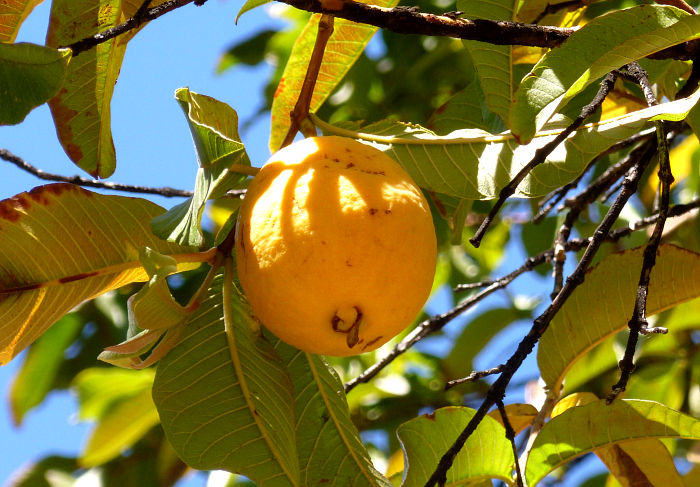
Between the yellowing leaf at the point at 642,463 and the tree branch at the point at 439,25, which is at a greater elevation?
the tree branch at the point at 439,25

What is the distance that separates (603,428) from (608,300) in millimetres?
247

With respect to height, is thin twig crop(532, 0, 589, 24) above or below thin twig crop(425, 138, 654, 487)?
above

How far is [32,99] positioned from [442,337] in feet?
8.03

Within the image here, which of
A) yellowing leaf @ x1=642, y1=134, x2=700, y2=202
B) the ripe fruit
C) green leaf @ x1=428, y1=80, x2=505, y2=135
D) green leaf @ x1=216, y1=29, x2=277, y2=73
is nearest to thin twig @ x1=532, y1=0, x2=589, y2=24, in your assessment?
green leaf @ x1=428, y1=80, x2=505, y2=135

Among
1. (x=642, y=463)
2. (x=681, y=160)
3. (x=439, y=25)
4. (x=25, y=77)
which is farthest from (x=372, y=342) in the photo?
(x=681, y=160)

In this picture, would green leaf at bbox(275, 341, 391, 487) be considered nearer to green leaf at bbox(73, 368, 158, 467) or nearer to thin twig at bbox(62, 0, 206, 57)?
thin twig at bbox(62, 0, 206, 57)

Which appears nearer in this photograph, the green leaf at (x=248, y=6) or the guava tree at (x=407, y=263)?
the guava tree at (x=407, y=263)

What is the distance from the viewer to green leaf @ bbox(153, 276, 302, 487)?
1116 millimetres

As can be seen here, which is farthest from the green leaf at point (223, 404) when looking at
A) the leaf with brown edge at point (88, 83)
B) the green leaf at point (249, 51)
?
the green leaf at point (249, 51)

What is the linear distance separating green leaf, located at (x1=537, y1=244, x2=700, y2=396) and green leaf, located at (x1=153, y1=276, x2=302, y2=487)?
542mm

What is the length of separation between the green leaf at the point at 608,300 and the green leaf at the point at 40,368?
1453 mm

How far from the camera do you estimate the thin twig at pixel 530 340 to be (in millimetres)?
1082

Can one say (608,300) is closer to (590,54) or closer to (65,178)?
(590,54)

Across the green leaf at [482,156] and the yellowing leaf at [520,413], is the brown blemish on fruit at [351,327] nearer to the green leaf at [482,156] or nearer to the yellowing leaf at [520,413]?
the green leaf at [482,156]
